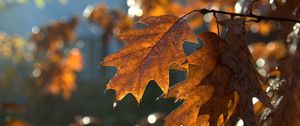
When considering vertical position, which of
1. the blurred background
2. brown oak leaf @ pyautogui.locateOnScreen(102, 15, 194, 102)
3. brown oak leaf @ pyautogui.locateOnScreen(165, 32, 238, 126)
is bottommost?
brown oak leaf @ pyautogui.locateOnScreen(165, 32, 238, 126)

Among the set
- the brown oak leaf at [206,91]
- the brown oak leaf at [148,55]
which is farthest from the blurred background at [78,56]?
the brown oak leaf at [206,91]

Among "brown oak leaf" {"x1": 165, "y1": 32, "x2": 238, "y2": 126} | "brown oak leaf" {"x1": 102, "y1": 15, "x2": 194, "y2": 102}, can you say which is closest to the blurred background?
"brown oak leaf" {"x1": 102, "y1": 15, "x2": 194, "y2": 102}

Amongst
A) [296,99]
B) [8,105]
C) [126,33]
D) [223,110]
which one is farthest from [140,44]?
[8,105]

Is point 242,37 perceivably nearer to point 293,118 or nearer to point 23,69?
point 293,118

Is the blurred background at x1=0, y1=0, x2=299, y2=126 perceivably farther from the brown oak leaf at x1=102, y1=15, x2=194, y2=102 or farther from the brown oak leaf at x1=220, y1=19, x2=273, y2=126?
the brown oak leaf at x1=220, y1=19, x2=273, y2=126

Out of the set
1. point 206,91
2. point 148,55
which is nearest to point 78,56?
point 148,55

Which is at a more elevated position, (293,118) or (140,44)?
(140,44)
